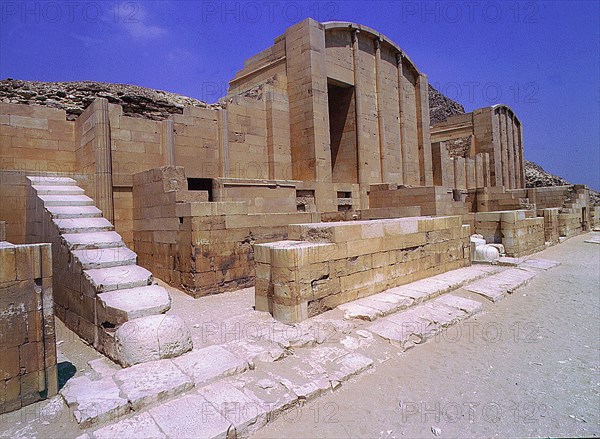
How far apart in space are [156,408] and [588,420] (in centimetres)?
407

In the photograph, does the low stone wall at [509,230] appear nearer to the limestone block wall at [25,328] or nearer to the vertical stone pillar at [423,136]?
the vertical stone pillar at [423,136]

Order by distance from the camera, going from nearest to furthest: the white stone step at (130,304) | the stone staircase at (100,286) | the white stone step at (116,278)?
the stone staircase at (100,286) < the white stone step at (130,304) < the white stone step at (116,278)

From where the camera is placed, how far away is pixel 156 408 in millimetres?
3131

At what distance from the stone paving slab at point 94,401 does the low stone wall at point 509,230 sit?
489 inches

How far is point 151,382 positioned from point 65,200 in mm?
5250

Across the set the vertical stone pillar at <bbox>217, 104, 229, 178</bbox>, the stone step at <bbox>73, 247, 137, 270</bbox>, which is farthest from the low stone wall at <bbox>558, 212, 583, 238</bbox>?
the stone step at <bbox>73, 247, 137, 270</bbox>

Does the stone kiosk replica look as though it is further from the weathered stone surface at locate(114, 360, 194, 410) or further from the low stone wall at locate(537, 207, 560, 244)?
the weathered stone surface at locate(114, 360, 194, 410)

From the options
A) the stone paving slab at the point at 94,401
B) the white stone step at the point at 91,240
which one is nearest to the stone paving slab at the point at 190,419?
the stone paving slab at the point at 94,401

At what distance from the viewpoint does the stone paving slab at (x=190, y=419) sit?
9.19ft

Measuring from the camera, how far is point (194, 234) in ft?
22.7

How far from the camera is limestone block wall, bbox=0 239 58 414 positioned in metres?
3.20

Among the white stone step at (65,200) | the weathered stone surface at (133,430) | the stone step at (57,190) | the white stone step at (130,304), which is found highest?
the stone step at (57,190)

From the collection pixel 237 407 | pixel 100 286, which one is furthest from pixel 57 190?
pixel 237 407

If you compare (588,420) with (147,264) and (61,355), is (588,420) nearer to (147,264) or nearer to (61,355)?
(61,355)
